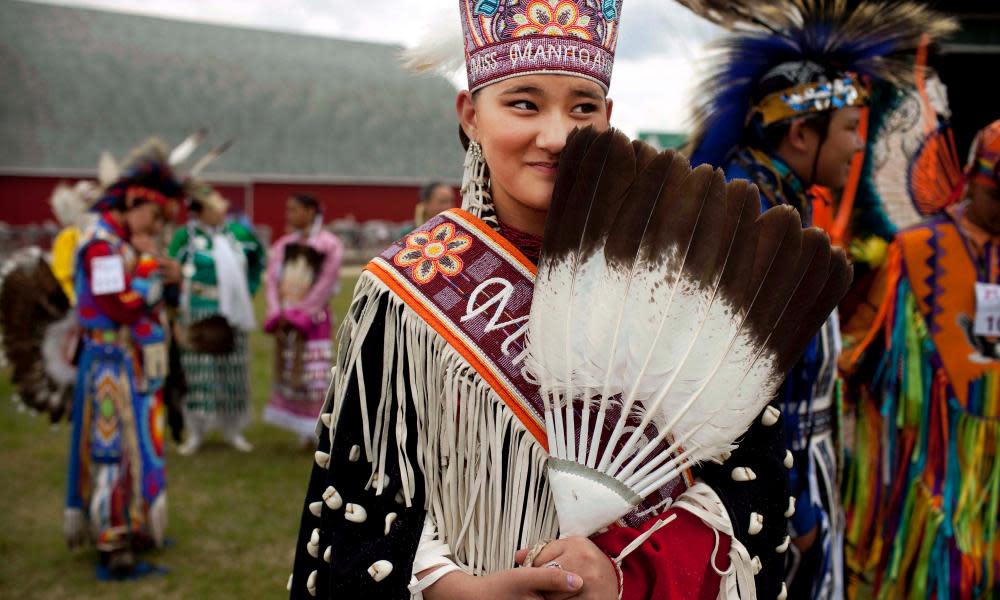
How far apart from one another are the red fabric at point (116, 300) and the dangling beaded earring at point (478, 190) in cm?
318

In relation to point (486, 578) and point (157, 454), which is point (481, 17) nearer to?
point (486, 578)

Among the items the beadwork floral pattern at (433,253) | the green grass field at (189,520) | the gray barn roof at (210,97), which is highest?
the gray barn roof at (210,97)

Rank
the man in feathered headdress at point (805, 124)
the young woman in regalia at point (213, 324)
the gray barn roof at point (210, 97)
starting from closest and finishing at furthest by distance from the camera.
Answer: the man in feathered headdress at point (805, 124) → the young woman in regalia at point (213, 324) → the gray barn roof at point (210, 97)

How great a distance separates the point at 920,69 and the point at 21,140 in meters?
27.2

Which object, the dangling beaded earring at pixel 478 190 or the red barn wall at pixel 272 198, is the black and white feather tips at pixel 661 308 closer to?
the dangling beaded earring at pixel 478 190

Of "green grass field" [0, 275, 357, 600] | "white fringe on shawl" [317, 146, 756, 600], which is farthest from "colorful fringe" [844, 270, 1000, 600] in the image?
"green grass field" [0, 275, 357, 600]

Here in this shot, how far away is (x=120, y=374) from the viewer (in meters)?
4.45

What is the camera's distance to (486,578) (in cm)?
138

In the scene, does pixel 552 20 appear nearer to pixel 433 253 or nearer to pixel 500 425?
pixel 433 253

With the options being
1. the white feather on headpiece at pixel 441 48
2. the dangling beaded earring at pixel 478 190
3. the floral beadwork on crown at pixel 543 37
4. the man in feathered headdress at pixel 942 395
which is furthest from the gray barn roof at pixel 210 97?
the floral beadwork on crown at pixel 543 37

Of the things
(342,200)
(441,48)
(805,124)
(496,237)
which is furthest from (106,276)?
(342,200)

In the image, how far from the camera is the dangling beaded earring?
1.71 m

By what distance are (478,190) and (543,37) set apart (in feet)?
1.13

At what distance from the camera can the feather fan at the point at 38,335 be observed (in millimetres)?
5078
